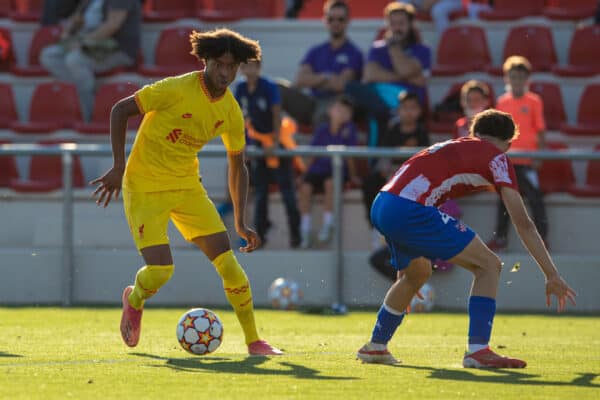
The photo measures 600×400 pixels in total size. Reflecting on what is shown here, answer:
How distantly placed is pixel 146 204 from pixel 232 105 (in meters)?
0.82

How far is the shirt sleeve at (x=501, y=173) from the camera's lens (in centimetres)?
715

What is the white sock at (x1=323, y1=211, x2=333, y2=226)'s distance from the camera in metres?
12.2

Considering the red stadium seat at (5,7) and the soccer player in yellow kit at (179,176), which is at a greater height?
the red stadium seat at (5,7)

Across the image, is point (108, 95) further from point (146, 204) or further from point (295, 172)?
point (146, 204)

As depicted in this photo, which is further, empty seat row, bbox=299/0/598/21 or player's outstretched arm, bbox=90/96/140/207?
empty seat row, bbox=299/0/598/21

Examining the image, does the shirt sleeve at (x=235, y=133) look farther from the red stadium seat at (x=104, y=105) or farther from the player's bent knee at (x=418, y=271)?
the red stadium seat at (x=104, y=105)

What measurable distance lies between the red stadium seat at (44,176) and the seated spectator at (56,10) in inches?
139

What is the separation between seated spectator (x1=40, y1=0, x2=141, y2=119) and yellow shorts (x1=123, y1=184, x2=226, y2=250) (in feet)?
22.7

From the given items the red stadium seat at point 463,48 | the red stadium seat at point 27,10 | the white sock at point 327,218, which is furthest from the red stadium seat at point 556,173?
the red stadium seat at point 27,10

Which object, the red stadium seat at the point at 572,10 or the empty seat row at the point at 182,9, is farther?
the empty seat row at the point at 182,9

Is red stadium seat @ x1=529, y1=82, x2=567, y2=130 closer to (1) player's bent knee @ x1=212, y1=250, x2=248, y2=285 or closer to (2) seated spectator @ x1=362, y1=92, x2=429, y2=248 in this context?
(2) seated spectator @ x1=362, y1=92, x2=429, y2=248

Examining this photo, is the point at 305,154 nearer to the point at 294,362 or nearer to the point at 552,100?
the point at 552,100

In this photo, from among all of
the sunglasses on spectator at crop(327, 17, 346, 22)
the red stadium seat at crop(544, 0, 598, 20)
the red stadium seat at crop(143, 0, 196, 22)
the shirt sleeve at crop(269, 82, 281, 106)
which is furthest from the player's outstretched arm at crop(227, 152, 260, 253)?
the red stadium seat at crop(143, 0, 196, 22)

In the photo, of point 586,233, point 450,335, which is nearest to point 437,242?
point 450,335
